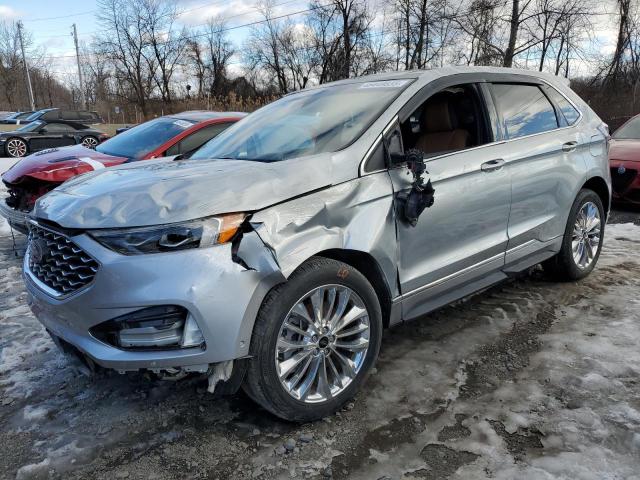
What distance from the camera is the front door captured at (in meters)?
3.04

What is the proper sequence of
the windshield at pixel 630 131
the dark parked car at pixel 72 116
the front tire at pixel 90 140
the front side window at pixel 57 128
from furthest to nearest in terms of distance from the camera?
the dark parked car at pixel 72 116, the front tire at pixel 90 140, the front side window at pixel 57 128, the windshield at pixel 630 131

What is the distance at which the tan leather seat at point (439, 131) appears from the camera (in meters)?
3.58

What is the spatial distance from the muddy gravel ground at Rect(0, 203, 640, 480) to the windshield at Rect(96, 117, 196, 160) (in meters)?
2.90

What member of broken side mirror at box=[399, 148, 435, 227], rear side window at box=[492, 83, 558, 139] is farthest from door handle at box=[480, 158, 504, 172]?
broken side mirror at box=[399, 148, 435, 227]

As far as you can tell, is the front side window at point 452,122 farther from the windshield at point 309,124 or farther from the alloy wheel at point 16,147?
the alloy wheel at point 16,147

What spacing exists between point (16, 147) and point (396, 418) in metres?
17.2

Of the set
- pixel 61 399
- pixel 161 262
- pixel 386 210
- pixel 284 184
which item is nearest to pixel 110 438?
pixel 61 399

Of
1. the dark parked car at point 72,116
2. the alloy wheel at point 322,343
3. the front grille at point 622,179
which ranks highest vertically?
the dark parked car at point 72,116

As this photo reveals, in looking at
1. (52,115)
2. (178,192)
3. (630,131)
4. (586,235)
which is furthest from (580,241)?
(52,115)

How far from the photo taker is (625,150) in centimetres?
789

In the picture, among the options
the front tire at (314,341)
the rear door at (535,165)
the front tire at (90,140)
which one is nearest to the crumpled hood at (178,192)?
the front tire at (314,341)

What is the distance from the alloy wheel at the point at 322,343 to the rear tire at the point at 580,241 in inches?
98.3

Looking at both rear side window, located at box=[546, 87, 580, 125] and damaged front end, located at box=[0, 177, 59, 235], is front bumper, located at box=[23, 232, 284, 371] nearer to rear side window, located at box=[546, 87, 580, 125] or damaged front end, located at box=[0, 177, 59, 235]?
rear side window, located at box=[546, 87, 580, 125]

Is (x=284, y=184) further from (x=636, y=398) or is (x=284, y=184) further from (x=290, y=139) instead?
(x=636, y=398)
